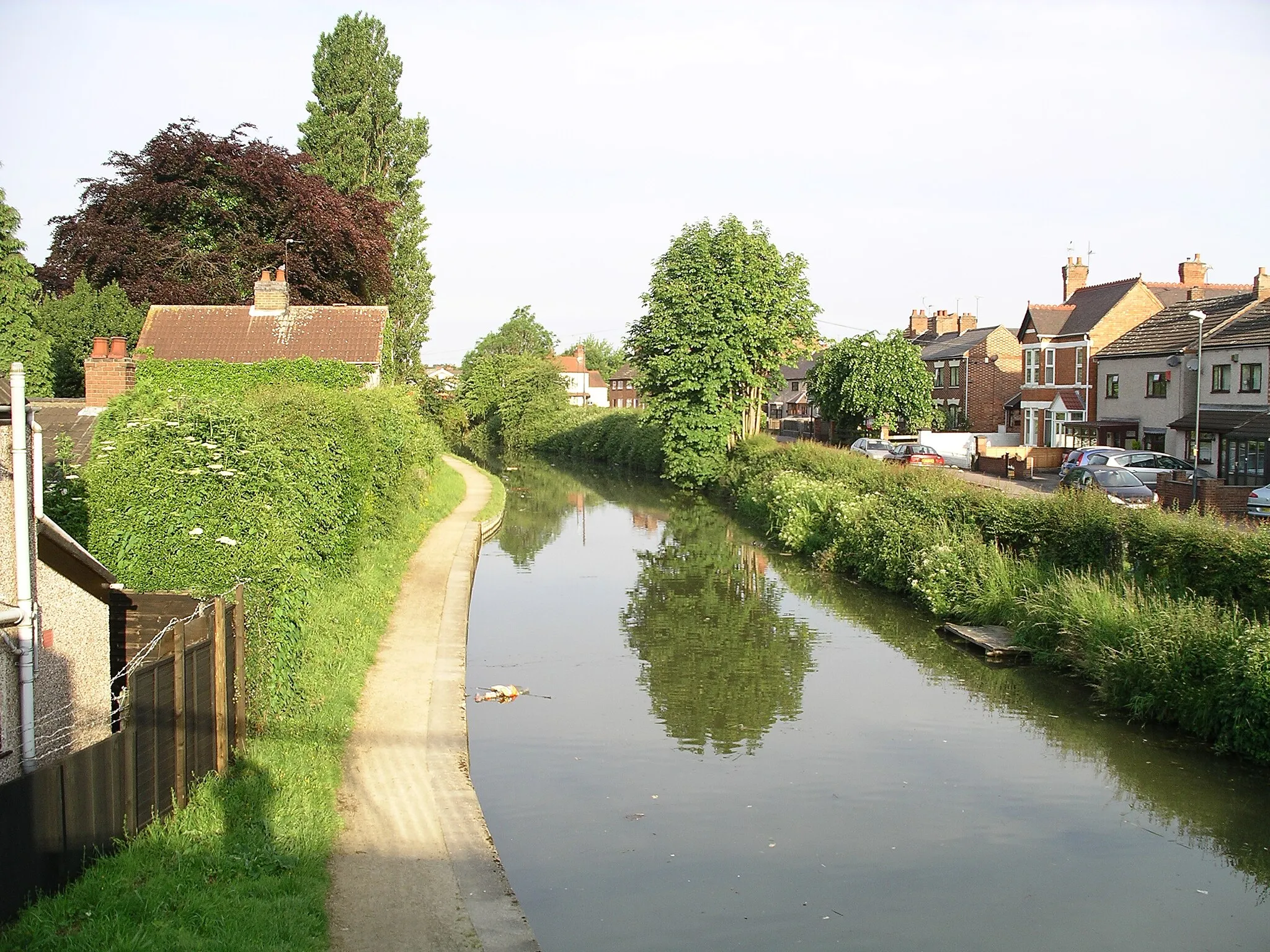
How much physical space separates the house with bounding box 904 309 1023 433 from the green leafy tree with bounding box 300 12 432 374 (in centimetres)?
2806

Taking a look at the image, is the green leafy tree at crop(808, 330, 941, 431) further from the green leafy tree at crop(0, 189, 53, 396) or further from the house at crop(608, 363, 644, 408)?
the house at crop(608, 363, 644, 408)

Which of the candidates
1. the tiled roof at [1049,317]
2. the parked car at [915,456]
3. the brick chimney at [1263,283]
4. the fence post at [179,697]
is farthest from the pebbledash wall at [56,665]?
the tiled roof at [1049,317]

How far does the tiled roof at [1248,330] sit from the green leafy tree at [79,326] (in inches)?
1438

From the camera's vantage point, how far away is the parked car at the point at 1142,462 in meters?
35.8

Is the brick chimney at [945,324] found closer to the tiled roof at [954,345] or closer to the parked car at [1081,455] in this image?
the tiled roof at [954,345]

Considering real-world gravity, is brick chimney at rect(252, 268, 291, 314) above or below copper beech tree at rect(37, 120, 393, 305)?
below

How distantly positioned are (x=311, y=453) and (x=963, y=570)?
12.3m

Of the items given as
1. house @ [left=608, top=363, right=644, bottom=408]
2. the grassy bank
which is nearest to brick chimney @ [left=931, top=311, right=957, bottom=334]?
the grassy bank

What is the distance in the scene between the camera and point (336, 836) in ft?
29.4

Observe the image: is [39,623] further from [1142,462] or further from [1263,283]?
[1263,283]

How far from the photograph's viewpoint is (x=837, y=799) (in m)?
11.7

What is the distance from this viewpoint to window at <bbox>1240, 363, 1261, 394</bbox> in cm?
3834

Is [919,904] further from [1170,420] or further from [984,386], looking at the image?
[984,386]

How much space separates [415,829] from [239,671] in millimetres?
2431
